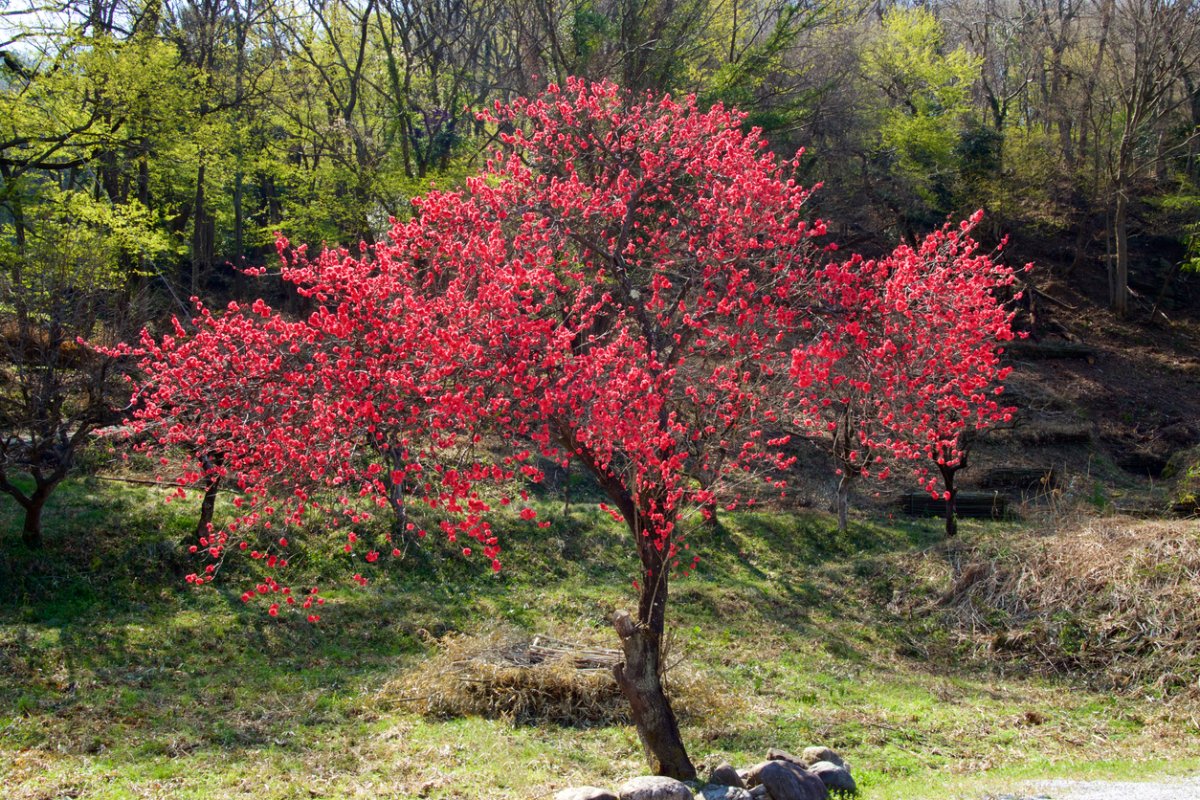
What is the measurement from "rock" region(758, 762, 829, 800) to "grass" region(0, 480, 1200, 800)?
2.23ft

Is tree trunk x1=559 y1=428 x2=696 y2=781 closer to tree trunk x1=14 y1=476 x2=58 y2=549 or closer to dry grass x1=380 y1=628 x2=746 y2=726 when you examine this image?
dry grass x1=380 y1=628 x2=746 y2=726

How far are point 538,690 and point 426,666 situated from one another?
1477 millimetres

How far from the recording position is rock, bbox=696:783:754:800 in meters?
7.09

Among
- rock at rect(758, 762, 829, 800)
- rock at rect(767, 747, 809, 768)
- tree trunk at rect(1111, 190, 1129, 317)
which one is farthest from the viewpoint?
tree trunk at rect(1111, 190, 1129, 317)

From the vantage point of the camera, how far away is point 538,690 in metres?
9.84

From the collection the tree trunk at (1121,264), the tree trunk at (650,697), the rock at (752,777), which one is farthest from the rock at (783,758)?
the tree trunk at (1121,264)

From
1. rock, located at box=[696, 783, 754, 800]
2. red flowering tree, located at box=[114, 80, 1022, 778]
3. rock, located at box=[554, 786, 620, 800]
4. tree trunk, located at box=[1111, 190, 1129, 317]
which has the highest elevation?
tree trunk, located at box=[1111, 190, 1129, 317]

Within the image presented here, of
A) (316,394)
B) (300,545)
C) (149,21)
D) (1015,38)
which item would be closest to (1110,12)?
(1015,38)

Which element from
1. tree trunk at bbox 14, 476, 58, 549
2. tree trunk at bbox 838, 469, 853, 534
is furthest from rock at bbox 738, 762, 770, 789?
tree trunk at bbox 838, 469, 853, 534

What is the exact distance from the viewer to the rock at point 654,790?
683 cm

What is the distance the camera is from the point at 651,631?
795 cm

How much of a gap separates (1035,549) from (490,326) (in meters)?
10.6

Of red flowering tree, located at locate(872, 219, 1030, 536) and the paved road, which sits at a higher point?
red flowering tree, located at locate(872, 219, 1030, 536)

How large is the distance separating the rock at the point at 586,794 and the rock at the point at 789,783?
4.10 feet
